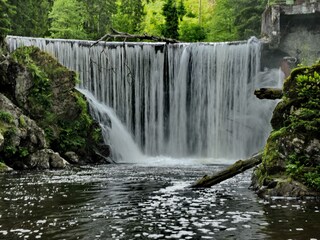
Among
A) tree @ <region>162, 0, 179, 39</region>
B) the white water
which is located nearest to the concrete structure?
the white water

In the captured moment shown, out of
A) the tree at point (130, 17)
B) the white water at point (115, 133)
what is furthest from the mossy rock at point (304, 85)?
the tree at point (130, 17)

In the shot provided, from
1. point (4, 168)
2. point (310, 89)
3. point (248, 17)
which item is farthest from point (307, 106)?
point (248, 17)

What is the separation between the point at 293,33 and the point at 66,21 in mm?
22312

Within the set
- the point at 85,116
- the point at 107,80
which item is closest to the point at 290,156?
the point at 85,116

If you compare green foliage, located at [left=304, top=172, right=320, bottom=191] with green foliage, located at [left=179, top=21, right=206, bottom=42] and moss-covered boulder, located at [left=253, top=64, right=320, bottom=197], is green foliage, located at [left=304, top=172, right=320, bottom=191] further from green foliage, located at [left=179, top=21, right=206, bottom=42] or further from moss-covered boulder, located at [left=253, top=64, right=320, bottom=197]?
green foliage, located at [left=179, top=21, right=206, bottom=42]

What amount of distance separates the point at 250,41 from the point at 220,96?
4.40m

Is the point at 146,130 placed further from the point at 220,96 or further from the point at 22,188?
the point at 22,188

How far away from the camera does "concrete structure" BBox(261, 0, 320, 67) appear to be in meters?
33.6

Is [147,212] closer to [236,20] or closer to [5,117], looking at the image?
[5,117]

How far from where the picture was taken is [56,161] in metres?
23.7

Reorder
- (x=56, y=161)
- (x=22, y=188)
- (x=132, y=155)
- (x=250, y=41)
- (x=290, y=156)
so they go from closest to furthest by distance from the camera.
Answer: (x=290, y=156)
(x=22, y=188)
(x=56, y=161)
(x=132, y=155)
(x=250, y=41)

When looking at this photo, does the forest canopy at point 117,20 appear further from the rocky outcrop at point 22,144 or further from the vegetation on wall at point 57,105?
the rocky outcrop at point 22,144

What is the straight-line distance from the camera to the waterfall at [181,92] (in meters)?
34.3

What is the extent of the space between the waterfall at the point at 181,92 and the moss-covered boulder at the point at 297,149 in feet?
63.7
